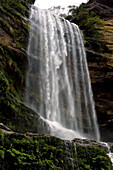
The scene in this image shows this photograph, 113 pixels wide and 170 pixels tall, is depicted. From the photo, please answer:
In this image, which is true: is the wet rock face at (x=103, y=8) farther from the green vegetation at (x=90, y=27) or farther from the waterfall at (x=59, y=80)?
the waterfall at (x=59, y=80)

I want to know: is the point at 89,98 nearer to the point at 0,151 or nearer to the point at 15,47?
the point at 15,47

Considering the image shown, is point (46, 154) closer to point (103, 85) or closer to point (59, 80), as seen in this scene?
point (59, 80)

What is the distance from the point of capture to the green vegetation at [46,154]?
Result: 407 cm

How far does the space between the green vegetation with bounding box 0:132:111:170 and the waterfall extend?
367 centimetres

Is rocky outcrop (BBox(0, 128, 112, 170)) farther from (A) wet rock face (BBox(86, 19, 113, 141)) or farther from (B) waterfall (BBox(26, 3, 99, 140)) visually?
(A) wet rock face (BBox(86, 19, 113, 141))

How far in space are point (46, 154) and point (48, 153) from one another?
82 millimetres

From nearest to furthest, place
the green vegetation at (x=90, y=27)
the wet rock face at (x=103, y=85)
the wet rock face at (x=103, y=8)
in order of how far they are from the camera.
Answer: the wet rock face at (x=103, y=85)
the green vegetation at (x=90, y=27)
the wet rock face at (x=103, y=8)

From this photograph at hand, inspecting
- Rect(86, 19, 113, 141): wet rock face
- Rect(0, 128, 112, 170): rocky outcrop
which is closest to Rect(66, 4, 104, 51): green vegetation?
Rect(86, 19, 113, 141): wet rock face

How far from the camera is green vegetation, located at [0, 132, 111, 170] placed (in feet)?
13.4

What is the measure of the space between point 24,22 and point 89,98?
26.9ft

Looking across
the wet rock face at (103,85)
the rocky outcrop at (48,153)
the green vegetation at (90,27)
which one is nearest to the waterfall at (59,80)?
the wet rock face at (103,85)

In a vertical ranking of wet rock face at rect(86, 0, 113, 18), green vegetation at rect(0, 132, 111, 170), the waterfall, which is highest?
wet rock face at rect(86, 0, 113, 18)

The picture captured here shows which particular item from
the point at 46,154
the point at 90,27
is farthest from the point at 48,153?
the point at 90,27

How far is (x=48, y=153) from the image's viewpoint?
492cm
